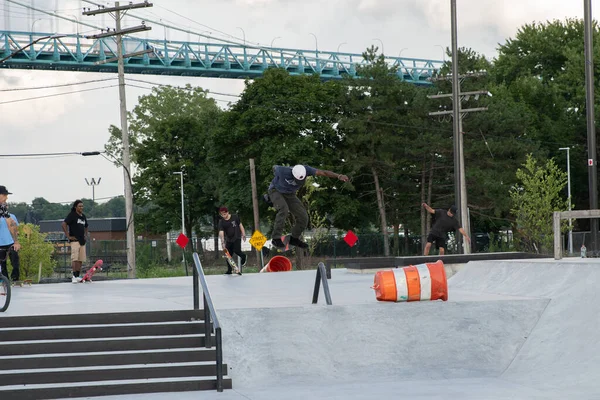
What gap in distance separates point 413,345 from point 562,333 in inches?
74.5

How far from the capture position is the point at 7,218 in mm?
14320

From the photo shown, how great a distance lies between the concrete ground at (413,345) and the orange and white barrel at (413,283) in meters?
0.19

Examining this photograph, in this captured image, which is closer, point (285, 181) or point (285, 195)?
point (285, 181)

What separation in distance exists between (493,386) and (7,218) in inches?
344

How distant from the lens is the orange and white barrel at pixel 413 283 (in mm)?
11094

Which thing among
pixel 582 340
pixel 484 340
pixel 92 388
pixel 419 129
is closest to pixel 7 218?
pixel 92 388

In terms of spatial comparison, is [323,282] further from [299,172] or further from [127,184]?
[127,184]

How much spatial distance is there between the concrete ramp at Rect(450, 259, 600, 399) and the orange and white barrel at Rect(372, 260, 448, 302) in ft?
4.50

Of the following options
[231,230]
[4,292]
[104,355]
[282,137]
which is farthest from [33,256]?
[104,355]

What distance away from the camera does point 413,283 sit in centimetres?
1114

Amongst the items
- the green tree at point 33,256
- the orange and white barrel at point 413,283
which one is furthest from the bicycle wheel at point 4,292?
the green tree at point 33,256

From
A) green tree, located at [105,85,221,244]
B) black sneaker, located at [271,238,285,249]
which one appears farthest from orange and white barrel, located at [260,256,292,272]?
green tree, located at [105,85,221,244]

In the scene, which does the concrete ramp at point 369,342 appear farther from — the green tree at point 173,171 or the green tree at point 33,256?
the green tree at point 173,171

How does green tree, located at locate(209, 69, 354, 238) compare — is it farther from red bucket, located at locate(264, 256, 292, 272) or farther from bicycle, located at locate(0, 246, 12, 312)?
bicycle, located at locate(0, 246, 12, 312)
